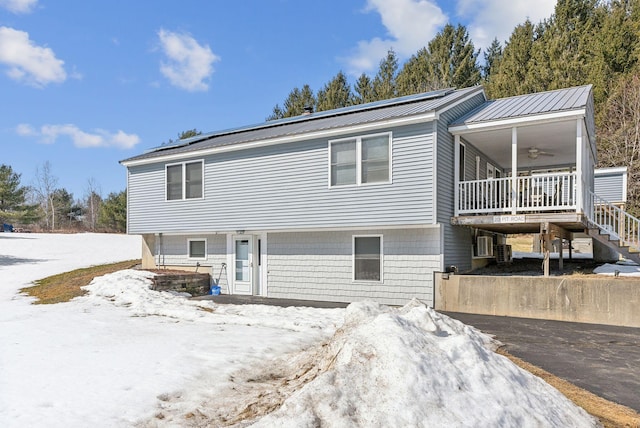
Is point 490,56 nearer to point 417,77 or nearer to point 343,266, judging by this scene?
point 417,77

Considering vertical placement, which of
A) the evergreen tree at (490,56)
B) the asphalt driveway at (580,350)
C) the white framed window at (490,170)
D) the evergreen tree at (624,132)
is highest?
the evergreen tree at (490,56)

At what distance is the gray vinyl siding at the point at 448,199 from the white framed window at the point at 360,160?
1.30 m

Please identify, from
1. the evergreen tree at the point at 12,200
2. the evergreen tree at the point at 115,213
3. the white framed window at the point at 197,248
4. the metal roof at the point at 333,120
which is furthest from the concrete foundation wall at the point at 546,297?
the evergreen tree at the point at 12,200

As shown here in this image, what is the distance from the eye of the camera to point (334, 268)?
38.5 feet

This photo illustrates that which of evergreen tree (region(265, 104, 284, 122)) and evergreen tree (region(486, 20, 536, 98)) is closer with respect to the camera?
evergreen tree (region(486, 20, 536, 98))

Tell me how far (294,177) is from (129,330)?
604 centimetres

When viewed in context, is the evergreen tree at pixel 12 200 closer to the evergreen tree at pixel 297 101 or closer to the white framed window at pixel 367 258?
the evergreen tree at pixel 297 101

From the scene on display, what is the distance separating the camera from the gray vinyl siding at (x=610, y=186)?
17.3 m

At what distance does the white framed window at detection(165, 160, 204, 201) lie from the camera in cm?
1375

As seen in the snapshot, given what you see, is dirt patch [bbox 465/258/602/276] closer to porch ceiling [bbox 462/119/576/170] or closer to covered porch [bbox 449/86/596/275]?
covered porch [bbox 449/86/596/275]

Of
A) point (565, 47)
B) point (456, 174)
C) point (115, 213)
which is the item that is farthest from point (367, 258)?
point (115, 213)

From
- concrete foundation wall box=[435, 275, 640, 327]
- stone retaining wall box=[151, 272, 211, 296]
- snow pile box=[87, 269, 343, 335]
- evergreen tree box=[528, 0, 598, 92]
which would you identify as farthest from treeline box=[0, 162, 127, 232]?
evergreen tree box=[528, 0, 598, 92]

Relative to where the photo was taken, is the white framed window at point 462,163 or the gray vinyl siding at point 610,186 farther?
the gray vinyl siding at point 610,186

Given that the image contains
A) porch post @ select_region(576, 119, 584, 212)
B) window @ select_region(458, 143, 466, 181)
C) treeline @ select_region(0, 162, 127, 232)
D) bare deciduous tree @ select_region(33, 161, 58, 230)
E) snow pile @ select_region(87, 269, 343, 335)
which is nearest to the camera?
snow pile @ select_region(87, 269, 343, 335)
